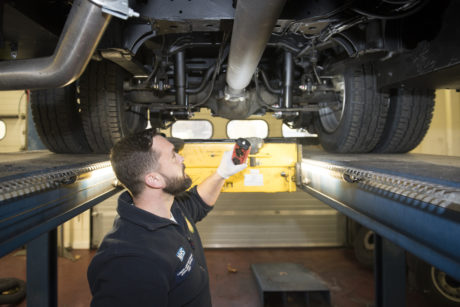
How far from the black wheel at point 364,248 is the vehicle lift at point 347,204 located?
2809 mm

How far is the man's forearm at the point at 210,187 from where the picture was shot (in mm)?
1621

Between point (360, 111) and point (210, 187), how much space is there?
1162mm

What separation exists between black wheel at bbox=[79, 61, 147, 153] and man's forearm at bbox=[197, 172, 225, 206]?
0.74 metres

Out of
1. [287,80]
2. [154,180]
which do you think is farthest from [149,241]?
[287,80]

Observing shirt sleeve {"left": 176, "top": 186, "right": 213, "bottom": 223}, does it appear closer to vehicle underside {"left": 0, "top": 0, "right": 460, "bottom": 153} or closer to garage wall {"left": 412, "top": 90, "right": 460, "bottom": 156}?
vehicle underside {"left": 0, "top": 0, "right": 460, "bottom": 153}

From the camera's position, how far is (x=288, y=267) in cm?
369

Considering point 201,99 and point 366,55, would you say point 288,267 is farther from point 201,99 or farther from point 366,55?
point 366,55

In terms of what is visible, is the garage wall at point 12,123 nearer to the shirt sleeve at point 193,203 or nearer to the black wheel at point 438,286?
the shirt sleeve at point 193,203

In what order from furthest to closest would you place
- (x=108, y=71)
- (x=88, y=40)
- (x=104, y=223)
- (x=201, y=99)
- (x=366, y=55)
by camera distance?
(x=104, y=223)
(x=201, y=99)
(x=108, y=71)
(x=366, y=55)
(x=88, y=40)

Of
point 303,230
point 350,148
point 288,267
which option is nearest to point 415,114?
point 350,148

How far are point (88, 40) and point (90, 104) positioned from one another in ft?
3.32

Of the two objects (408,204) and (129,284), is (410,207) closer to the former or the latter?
(408,204)

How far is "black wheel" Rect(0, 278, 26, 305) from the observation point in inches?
121

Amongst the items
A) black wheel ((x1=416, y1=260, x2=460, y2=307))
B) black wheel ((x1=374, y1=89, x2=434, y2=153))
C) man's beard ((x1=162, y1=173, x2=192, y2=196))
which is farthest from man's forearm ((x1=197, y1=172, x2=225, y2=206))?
black wheel ((x1=416, y1=260, x2=460, y2=307))
